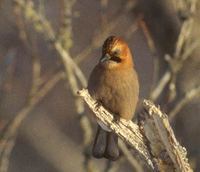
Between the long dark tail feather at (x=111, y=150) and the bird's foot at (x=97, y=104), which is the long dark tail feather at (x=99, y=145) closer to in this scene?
the long dark tail feather at (x=111, y=150)

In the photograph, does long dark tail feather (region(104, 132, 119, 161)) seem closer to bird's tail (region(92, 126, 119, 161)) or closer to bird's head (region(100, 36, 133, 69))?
bird's tail (region(92, 126, 119, 161))

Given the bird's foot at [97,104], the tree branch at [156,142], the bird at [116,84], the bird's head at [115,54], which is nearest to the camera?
the tree branch at [156,142]

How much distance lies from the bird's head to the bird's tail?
0.47 m

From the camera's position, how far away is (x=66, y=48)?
566 cm

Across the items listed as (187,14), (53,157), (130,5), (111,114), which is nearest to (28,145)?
(53,157)

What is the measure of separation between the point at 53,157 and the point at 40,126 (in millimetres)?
792

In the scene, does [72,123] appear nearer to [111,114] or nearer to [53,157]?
[53,157]

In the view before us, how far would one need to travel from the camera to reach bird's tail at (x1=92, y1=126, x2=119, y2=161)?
5.22m

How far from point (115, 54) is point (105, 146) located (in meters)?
0.66

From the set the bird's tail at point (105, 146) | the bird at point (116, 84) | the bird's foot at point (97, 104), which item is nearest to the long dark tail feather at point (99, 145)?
the bird's tail at point (105, 146)

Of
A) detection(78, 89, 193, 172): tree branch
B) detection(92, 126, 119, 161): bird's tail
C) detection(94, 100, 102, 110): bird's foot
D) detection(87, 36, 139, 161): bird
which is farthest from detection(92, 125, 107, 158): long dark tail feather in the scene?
detection(78, 89, 193, 172): tree branch

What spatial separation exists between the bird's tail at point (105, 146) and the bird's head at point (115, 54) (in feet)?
1.55

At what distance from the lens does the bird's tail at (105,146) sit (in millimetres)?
5223

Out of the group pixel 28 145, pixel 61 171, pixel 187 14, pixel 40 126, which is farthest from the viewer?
pixel 28 145
